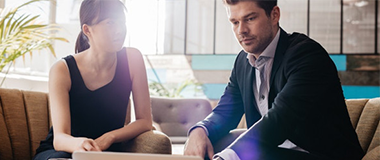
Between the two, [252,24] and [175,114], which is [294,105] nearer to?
[252,24]

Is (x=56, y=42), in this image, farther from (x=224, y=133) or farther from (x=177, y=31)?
(x=177, y=31)

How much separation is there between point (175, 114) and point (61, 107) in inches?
106

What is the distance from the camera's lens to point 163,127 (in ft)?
14.5

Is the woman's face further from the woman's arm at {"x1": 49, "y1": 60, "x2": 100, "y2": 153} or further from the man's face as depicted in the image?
the man's face

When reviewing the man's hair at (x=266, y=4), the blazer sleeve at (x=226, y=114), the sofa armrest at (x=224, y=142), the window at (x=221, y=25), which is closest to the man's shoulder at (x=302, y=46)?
the man's hair at (x=266, y=4)

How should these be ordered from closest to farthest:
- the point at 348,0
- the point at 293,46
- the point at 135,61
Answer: the point at 293,46 < the point at 135,61 < the point at 348,0

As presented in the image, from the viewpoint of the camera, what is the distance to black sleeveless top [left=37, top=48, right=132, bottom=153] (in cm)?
181

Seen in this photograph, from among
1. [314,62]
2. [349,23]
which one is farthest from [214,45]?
[314,62]

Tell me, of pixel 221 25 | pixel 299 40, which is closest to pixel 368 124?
pixel 299 40

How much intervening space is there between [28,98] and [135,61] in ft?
2.34

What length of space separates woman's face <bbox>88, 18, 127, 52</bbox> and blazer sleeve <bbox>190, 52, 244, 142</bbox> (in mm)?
493

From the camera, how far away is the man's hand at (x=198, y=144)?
1531 mm

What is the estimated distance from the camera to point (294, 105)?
1.34 meters

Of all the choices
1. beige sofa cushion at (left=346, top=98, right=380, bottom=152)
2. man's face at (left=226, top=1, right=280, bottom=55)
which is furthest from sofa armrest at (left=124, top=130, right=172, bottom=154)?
beige sofa cushion at (left=346, top=98, right=380, bottom=152)
